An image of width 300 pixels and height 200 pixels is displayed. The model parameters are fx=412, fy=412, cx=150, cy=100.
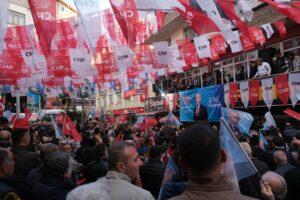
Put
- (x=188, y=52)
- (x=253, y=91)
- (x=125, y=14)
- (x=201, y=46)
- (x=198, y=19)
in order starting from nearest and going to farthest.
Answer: (x=198, y=19) → (x=125, y=14) → (x=201, y=46) → (x=253, y=91) → (x=188, y=52)

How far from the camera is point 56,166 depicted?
14.8 ft

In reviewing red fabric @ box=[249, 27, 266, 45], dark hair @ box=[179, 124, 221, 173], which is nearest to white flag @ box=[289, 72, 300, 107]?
red fabric @ box=[249, 27, 266, 45]

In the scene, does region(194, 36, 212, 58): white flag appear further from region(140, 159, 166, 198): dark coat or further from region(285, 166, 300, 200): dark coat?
region(285, 166, 300, 200): dark coat

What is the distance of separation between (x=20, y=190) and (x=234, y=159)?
262 centimetres

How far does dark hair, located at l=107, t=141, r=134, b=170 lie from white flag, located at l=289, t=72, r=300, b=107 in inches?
510

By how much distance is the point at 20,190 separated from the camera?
15.7 feet

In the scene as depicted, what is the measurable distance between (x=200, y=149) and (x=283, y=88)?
1500 centimetres

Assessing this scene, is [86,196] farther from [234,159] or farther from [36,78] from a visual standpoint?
[36,78]

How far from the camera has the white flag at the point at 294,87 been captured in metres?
15.5

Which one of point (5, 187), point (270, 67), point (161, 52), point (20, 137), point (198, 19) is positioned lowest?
point (5, 187)

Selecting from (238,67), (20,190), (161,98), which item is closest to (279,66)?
(238,67)

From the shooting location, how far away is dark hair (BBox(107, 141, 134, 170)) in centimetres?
369

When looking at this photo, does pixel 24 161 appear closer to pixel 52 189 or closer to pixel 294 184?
pixel 52 189

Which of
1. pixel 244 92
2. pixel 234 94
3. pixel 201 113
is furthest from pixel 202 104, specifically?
pixel 244 92
